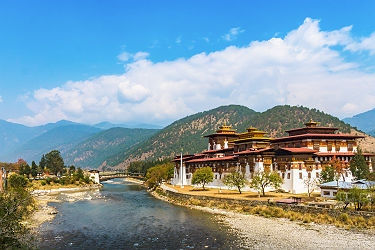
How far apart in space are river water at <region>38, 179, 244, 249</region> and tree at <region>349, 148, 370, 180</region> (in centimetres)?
3921

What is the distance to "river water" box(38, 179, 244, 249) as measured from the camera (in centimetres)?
4094

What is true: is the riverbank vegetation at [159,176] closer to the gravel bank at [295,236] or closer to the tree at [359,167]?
the tree at [359,167]

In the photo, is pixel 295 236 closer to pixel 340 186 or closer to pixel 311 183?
pixel 340 186

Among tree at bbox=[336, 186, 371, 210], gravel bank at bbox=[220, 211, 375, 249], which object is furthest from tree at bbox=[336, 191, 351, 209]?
gravel bank at bbox=[220, 211, 375, 249]

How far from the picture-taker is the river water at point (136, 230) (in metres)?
40.9

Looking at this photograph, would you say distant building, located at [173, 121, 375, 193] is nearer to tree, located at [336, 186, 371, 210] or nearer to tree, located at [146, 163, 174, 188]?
tree, located at [336, 186, 371, 210]

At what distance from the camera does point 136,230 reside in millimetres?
49875

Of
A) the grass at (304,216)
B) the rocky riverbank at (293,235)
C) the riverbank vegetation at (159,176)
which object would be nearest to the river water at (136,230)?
the rocky riverbank at (293,235)

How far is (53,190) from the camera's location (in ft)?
418

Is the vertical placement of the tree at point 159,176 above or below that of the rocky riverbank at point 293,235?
above

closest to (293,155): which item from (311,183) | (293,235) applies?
(311,183)

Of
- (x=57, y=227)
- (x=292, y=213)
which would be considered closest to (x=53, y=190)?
(x=57, y=227)

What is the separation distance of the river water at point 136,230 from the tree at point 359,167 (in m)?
39.2

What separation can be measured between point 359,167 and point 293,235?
4317cm
